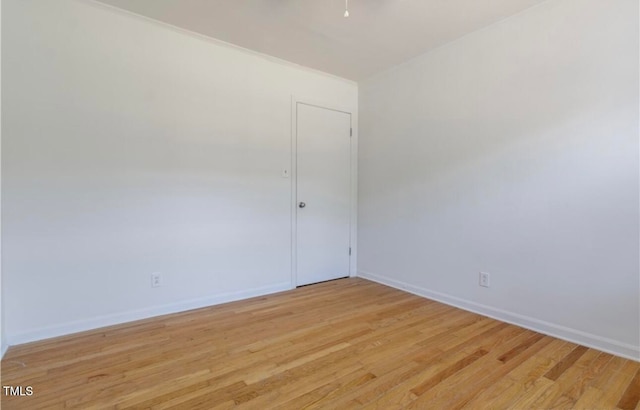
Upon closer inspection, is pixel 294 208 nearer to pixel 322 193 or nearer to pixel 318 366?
pixel 322 193

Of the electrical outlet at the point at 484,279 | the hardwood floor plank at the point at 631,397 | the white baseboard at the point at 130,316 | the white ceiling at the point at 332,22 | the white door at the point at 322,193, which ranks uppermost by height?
the white ceiling at the point at 332,22

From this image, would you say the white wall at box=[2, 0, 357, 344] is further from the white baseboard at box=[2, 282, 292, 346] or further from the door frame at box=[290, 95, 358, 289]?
the door frame at box=[290, 95, 358, 289]

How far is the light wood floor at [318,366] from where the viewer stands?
1.67 metres

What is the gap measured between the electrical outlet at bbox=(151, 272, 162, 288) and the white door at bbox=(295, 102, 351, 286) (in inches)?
56.1

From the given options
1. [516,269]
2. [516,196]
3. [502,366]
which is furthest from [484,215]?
[502,366]

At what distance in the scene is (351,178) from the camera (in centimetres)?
409

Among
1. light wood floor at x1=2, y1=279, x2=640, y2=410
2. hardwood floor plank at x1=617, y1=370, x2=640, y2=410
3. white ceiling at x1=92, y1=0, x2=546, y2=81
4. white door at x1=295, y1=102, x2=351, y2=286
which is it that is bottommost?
light wood floor at x1=2, y1=279, x2=640, y2=410

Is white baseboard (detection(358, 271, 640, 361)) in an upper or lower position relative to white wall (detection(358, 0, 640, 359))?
lower

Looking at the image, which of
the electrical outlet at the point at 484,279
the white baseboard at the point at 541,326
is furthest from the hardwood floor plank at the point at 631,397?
the electrical outlet at the point at 484,279

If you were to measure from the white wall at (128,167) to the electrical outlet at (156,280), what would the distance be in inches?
1.6

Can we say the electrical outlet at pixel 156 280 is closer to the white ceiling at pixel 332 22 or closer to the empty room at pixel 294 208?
the empty room at pixel 294 208

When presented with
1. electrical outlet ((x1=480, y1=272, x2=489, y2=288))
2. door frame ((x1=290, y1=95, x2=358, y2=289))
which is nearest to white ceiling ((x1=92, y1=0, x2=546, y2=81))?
door frame ((x1=290, y1=95, x2=358, y2=289))

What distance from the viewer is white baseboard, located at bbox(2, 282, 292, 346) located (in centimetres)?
230

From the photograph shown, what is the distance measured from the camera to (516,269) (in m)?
2.62
